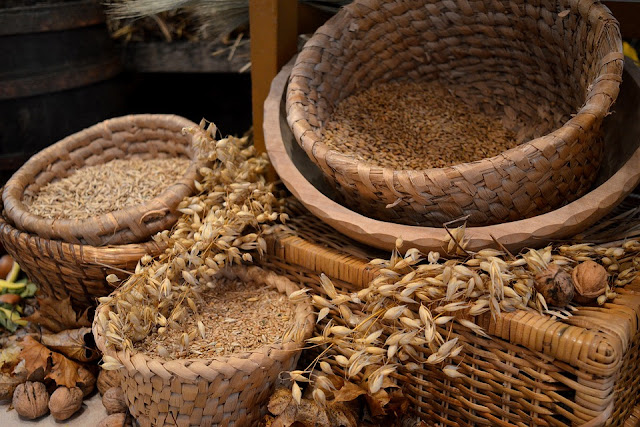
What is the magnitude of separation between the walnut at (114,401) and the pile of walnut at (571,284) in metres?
0.92

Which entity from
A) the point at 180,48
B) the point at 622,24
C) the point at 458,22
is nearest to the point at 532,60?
the point at 458,22

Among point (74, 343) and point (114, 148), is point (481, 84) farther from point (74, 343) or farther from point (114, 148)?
point (74, 343)

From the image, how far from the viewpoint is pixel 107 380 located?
1.37 m

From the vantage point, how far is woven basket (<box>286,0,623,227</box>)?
1.08 meters

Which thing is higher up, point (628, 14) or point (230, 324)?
point (628, 14)

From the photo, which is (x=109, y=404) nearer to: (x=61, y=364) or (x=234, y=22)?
(x=61, y=364)

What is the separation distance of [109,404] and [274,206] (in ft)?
1.95

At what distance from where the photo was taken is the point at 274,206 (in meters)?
1.47

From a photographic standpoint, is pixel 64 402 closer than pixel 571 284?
No

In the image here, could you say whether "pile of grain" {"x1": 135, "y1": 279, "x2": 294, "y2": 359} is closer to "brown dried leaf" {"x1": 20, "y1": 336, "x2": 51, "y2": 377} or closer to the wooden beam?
"brown dried leaf" {"x1": 20, "y1": 336, "x2": 51, "y2": 377}

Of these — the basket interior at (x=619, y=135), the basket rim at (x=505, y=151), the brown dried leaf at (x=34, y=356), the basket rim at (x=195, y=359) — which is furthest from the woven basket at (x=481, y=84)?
the brown dried leaf at (x=34, y=356)

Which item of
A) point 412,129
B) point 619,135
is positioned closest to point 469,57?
point 412,129

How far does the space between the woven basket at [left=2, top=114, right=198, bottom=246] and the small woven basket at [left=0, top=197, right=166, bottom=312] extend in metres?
0.03

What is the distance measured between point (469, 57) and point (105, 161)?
1.08 meters
